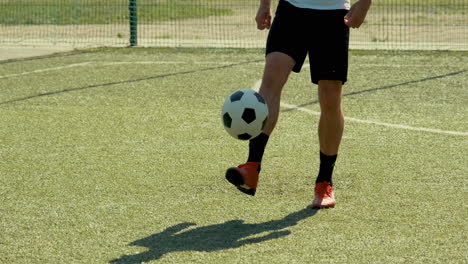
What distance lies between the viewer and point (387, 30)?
18406 millimetres

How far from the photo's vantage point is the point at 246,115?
18.6ft

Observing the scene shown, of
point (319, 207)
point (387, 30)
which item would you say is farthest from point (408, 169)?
point (387, 30)

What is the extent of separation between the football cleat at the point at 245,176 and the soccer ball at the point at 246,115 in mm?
215

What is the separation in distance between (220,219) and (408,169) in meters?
1.89

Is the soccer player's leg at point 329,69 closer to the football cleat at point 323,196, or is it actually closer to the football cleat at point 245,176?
the football cleat at point 323,196

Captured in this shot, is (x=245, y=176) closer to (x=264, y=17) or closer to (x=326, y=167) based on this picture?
(x=326, y=167)

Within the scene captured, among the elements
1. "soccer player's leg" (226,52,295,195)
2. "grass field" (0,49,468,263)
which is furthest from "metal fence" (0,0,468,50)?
"soccer player's leg" (226,52,295,195)

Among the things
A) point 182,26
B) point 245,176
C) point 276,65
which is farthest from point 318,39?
point 182,26

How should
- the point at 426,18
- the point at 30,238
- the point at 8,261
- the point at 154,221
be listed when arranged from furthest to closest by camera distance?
1. the point at 426,18
2. the point at 154,221
3. the point at 30,238
4. the point at 8,261

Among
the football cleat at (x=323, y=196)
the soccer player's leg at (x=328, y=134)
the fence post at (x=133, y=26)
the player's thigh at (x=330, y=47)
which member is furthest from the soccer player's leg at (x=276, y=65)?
the fence post at (x=133, y=26)

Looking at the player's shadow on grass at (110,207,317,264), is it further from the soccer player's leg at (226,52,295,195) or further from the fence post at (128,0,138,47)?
the fence post at (128,0,138,47)

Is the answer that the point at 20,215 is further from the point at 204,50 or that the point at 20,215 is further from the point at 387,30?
the point at 387,30

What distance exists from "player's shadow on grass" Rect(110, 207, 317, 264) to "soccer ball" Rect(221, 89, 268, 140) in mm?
575

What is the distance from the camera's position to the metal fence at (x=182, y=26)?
15.7 meters
